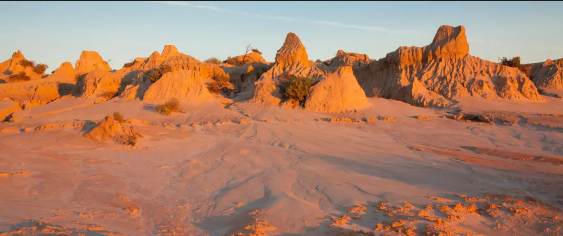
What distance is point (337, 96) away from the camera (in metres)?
13.7

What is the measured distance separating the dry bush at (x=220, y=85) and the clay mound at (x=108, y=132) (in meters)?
7.06

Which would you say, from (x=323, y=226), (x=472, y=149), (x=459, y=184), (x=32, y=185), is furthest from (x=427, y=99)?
(x=32, y=185)

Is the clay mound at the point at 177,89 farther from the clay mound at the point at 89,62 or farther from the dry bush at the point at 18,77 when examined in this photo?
the clay mound at the point at 89,62

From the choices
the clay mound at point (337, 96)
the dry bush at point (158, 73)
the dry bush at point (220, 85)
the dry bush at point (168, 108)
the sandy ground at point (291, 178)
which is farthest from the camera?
the dry bush at point (220, 85)

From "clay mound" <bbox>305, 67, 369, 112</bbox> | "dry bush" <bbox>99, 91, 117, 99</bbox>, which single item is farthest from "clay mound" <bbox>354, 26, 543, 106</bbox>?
"dry bush" <bbox>99, 91, 117, 99</bbox>

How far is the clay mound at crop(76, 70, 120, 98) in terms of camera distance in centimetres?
1742

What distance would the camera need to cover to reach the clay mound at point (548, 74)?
21156mm

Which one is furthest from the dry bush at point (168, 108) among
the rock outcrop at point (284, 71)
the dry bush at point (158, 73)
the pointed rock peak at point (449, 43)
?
the pointed rock peak at point (449, 43)

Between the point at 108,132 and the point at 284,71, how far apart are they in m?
9.01

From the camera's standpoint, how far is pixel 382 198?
18.2ft

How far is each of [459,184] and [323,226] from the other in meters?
2.79

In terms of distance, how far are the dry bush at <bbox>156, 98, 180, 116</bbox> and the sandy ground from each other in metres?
1.17

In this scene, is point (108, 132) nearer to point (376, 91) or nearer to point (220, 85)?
point (220, 85)

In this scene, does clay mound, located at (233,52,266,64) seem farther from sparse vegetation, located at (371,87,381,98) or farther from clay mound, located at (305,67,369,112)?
clay mound, located at (305,67,369,112)
